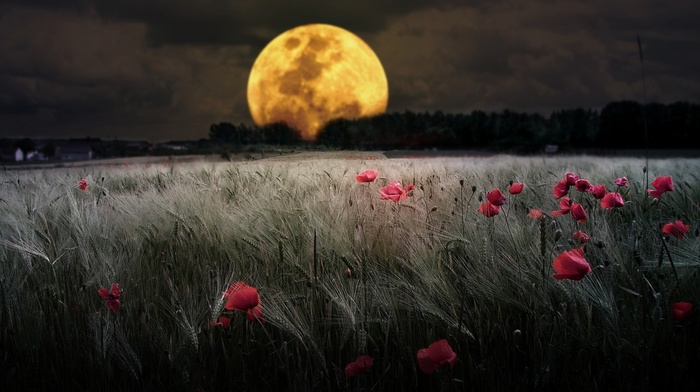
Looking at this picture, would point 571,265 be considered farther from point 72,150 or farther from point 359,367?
point 72,150

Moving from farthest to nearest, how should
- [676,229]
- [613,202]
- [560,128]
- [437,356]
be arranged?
[560,128] → [613,202] → [676,229] → [437,356]

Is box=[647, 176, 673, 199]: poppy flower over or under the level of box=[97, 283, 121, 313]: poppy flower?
over

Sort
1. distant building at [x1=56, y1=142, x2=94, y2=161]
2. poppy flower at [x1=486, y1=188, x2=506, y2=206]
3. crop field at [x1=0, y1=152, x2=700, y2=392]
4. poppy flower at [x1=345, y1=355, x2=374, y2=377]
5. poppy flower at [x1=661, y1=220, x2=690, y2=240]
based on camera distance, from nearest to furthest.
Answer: poppy flower at [x1=345, y1=355, x2=374, y2=377]
crop field at [x1=0, y1=152, x2=700, y2=392]
poppy flower at [x1=661, y1=220, x2=690, y2=240]
poppy flower at [x1=486, y1=188, x2=506, y2=206]
distant building at [x1=56, y1=142, x2=94, y2=161]

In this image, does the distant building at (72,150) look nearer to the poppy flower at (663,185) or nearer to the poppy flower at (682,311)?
the poppy flower at (663,185)

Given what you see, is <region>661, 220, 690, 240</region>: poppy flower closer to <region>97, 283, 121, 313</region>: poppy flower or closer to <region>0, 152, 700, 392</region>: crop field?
<region>0, 152, 700, 392</region>: crop field

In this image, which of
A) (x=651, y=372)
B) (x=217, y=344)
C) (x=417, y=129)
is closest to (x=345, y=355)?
(x=217, y=344)

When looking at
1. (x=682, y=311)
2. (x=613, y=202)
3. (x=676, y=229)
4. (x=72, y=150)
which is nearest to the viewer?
(x=682, y=311)

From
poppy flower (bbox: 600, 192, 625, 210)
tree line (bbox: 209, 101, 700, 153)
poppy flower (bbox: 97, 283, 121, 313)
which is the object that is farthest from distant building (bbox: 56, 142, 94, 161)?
poppy flower (bbox: 600, 192, 625, 210)

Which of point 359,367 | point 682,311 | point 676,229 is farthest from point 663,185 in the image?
point 359,367

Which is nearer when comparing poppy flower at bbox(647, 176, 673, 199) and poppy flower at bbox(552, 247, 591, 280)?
poppy flower at bbox(552, 247, 591, 280)

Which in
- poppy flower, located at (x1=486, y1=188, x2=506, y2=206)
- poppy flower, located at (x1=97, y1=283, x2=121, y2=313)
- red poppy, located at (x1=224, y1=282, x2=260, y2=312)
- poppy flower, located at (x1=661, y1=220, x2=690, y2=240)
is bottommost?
poppy flower, located at (x1=97, y1=283, x2=121, y2=313)

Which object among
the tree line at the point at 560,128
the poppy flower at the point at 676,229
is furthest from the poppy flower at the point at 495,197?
the tree line at the point at 560,128

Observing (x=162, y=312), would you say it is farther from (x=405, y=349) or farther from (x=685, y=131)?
(x=685, y=131)

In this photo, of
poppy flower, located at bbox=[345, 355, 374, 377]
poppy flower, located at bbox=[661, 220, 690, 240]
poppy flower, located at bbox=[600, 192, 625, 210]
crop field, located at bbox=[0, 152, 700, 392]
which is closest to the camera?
poppy flower, located at bbox=[345, 355, 374, 377]
